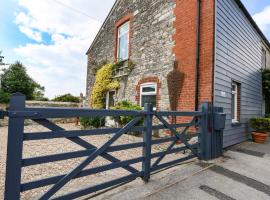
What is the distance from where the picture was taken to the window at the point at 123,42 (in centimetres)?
1022

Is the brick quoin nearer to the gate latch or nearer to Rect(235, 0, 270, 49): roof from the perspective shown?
the gate latch

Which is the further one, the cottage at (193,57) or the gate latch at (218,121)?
the cottage at (193,57)

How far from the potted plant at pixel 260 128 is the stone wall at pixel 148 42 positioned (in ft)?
11.1

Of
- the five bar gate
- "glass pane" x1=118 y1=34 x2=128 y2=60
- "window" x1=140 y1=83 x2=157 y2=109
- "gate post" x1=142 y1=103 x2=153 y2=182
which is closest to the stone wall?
"window" x1=140 y1=83 x2=157 y2=109

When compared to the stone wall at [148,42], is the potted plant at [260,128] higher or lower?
lower

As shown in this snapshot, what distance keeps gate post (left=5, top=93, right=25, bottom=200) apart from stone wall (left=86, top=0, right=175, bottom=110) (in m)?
5.54

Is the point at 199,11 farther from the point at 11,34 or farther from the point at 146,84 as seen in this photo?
the point at 11,34

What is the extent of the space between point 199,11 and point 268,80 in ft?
18.7

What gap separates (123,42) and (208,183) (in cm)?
850

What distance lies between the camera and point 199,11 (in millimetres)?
6328

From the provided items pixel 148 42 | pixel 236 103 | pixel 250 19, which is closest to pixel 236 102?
pixel 236 103


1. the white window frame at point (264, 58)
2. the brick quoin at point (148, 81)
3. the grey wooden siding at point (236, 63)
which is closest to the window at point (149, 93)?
the brick quoin at point (148, 81)

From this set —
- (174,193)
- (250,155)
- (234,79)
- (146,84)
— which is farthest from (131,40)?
(174,193)

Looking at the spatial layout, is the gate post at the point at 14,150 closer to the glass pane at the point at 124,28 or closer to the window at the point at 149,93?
the window at the point at 149,93
